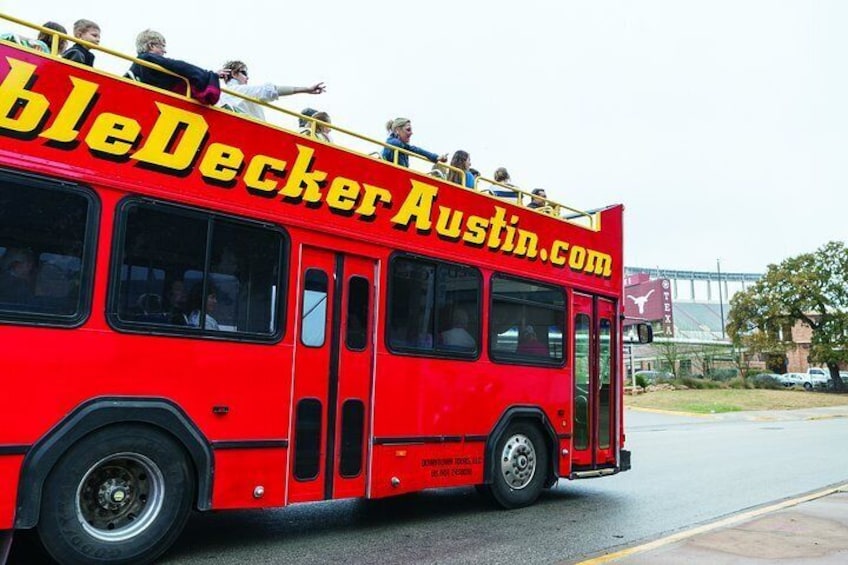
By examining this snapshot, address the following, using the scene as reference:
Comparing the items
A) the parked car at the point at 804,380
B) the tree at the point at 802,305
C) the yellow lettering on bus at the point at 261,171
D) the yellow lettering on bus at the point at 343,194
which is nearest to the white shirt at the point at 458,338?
the yellow lettering on bus at the point at 343,194

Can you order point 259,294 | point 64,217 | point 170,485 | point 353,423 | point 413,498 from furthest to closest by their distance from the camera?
point 413,498 < point 353,423 < point 259,294 < point 170,485 < point 64,217

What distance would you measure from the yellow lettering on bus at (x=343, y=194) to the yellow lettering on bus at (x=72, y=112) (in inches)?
80.4

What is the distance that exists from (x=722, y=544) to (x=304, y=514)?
3.88 meters

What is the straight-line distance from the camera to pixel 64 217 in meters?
4.77

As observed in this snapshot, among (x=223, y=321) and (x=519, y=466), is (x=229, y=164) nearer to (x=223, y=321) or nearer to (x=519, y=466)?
(x=223, y=321)

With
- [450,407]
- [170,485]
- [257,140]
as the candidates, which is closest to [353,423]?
[450,407]

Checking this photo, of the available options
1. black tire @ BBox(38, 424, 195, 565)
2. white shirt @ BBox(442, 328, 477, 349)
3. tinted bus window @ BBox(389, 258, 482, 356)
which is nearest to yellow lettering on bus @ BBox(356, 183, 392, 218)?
tinted bus window @ BBox(389, 258, 482, 356)

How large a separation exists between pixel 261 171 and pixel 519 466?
430 cm

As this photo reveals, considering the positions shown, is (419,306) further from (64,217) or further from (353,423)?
(64,217)

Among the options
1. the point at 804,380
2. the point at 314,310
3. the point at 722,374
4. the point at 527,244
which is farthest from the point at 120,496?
the point at 804,380

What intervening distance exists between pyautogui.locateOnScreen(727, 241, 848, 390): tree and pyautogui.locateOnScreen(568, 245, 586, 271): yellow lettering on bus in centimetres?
4630

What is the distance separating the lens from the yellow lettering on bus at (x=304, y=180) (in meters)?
6.04

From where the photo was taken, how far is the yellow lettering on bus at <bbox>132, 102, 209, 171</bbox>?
17.2 ft

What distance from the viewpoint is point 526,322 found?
820 cm
